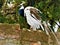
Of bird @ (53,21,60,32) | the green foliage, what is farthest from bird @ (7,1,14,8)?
bird @ (53,21,60,32)

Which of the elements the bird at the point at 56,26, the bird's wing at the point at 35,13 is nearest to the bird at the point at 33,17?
the bird's wing at the point at 35,13

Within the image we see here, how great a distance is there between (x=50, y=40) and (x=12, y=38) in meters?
0.25

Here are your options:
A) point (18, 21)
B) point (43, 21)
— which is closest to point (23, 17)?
point (18, 21)

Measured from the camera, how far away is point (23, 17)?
5.55 feet

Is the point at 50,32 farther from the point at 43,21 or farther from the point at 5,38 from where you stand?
the point at 5,38

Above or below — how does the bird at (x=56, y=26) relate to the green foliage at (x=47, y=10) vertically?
below

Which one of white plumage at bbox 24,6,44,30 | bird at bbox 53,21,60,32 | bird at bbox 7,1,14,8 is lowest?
bird at bbox 53,21,60,32

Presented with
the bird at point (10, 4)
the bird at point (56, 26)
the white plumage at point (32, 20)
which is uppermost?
the bird at point (10, 4)

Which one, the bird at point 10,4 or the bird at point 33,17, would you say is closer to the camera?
the bird at point 33,17

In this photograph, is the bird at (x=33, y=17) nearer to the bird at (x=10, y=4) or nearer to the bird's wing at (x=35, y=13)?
the bird's wing at (x=35, y=13)

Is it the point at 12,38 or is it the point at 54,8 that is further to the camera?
the point at 54,8

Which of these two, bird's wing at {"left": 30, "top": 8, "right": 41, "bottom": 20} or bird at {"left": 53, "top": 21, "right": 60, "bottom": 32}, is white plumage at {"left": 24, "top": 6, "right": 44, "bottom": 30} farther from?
bird at {"left": 53, "top": 21, "right": 60, "bottom": 32}

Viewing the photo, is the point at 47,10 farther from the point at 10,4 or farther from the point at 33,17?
the point at 10,4

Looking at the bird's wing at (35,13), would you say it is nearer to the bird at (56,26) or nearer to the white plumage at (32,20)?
the white plumage at (32,20)
